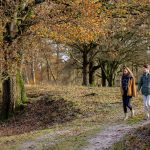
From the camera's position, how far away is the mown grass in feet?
51.6

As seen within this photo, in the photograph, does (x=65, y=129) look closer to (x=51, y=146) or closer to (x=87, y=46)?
(x=51, y=146)

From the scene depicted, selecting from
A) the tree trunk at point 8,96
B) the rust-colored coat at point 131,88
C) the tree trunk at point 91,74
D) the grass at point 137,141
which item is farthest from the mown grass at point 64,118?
the tree trunk at point 91,74

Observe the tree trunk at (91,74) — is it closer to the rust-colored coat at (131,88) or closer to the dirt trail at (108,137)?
the rust-colored coat at (131,88)

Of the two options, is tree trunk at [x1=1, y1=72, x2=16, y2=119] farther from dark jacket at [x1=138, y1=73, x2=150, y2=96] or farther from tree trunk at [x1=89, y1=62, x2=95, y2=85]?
tree trunk at [x1=89, y1=62, x2=95, y2=85]

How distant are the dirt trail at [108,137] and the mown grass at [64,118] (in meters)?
0.36

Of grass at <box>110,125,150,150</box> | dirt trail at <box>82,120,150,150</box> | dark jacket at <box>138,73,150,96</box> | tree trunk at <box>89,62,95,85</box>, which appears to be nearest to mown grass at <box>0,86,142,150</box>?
dirt trail at <box>82,120,150,150</box>

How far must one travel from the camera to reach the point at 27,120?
81.3 feet

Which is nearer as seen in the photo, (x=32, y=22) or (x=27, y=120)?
(x=32, y=22)

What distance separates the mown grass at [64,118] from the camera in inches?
620

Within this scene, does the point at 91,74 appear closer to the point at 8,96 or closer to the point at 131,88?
the point at 8,96

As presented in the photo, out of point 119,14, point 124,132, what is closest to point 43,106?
point 119,14

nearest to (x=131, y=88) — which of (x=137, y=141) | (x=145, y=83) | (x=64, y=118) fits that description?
(x=145, y=83)

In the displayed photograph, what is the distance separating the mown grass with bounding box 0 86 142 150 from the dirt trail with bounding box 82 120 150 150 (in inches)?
14.3

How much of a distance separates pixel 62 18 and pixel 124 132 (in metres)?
9.20
